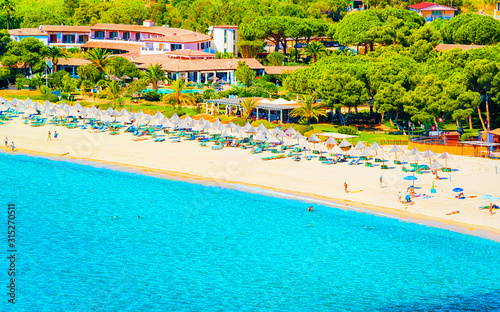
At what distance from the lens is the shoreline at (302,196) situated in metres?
35.8

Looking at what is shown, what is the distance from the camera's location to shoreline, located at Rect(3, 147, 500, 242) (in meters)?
35.8

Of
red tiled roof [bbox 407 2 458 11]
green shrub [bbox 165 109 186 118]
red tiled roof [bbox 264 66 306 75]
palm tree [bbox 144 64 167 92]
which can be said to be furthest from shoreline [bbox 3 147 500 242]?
red tiled roof [bbox 407 2 458 11]

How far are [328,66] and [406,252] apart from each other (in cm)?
3652

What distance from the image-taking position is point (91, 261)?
108ft

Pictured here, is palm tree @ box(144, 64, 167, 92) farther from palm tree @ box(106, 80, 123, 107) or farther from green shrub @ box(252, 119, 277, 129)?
green shrub @ box(252, 119, 277, 129)

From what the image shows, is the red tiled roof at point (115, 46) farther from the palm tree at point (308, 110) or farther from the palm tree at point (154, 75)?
the palm tree at point (308, 110)

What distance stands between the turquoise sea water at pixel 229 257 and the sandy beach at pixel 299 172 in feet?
6.80

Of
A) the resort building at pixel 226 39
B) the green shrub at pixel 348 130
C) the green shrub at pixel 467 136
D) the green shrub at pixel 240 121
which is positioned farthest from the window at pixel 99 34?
the green shrub at pixel 467 136

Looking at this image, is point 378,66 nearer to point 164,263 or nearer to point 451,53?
point 451,53

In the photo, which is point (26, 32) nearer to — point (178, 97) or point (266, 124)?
point (178, 97)

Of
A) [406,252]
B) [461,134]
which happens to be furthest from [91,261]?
[461,134]

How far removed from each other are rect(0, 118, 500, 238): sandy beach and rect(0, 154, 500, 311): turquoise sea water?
2072mm

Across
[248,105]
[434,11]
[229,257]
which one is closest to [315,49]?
[248,105]

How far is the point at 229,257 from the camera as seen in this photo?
33.5 m
